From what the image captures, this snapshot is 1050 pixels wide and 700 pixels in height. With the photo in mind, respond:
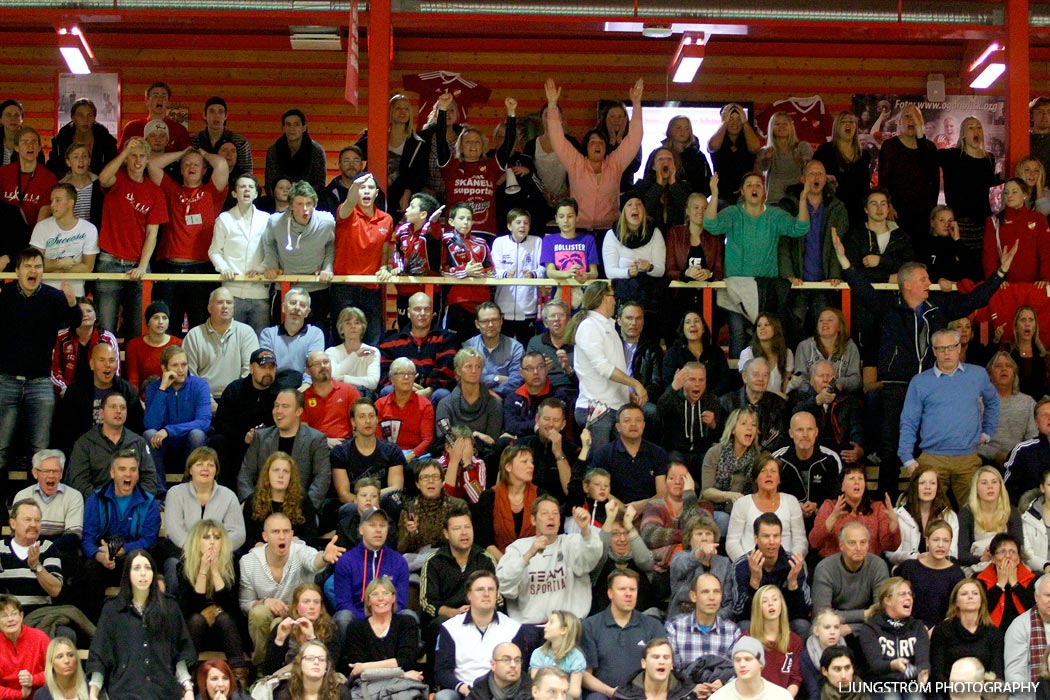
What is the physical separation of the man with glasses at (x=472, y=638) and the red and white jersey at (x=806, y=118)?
7433mm

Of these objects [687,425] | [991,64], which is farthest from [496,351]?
[991,64]

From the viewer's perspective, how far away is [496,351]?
11.2 m

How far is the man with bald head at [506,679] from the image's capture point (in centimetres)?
855

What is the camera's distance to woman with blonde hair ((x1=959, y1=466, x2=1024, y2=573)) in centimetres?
991

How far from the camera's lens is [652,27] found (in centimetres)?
1207

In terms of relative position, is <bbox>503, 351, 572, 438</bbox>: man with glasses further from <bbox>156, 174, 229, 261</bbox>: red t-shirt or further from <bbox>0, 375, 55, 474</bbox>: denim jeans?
<bbox>0, 375, 55, 474</bbox>: denim jeans

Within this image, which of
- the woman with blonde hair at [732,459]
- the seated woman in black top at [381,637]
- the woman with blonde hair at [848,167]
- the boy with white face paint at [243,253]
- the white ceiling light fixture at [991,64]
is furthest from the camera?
the white ceiling light fixture at [991,64]

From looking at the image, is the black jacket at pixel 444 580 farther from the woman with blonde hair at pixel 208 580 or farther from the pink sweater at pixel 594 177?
→ the pink sweater at pixel 594 177

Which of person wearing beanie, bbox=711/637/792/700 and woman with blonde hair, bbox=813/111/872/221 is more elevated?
woman with blonde hair, bbox=813/111/872/221

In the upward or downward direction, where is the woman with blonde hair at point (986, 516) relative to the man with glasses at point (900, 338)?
downward

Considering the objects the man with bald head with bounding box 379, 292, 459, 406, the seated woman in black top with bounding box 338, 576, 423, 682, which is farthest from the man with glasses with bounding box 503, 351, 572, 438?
the seated woman in black top with bounding box 338, 576, 423, 682

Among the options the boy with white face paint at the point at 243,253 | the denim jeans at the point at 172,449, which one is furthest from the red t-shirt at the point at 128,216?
the denim jeans at the point at 172,449

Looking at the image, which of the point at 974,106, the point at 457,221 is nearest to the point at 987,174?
the point at 974,106

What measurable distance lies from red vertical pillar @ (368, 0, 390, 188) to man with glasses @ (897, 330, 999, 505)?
4572mm
